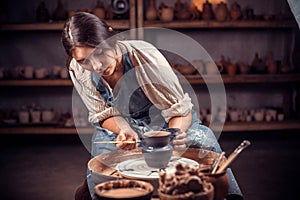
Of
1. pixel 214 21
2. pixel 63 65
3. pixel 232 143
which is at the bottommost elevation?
pixel 232 143

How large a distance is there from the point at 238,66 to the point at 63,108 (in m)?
1.87

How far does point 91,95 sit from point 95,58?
0.40m

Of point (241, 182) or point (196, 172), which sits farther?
point (241, 182)

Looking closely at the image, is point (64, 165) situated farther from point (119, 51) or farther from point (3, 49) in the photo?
point (119, 51)

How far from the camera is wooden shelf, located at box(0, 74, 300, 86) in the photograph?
465 cm

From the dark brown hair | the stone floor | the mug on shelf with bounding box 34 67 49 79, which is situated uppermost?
the dark brown hair

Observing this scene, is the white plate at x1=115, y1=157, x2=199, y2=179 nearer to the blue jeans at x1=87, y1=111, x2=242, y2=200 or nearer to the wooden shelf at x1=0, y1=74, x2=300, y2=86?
the blue jeans at x1=87, y1=111, x2=242, y2=200

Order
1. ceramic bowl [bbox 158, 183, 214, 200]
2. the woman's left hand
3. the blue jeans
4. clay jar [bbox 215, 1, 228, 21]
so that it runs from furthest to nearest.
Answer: clay jar [bbox 215, 1, 228, 21] < the blue jeans < the woman's left hand < ceramic bowl [bbox 158, 183, 214, 200]

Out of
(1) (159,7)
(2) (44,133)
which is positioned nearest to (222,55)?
(1) (159,7)

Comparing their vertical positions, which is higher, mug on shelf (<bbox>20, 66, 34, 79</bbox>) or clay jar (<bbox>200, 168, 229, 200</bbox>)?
clay jar (<bbox>200, 168, 229, 200</bbox>)

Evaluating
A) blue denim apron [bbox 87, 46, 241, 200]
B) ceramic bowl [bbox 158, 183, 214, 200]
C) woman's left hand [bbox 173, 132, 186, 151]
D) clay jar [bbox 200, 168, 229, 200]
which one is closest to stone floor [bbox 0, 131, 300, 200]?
blue denim apron [bbox 87, 46, 241, 200]

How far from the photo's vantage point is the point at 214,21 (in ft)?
15.2

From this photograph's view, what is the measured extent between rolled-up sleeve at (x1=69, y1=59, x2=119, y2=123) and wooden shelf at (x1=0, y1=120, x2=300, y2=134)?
2164 mm

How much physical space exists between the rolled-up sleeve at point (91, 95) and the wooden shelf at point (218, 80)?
2.21 meters
